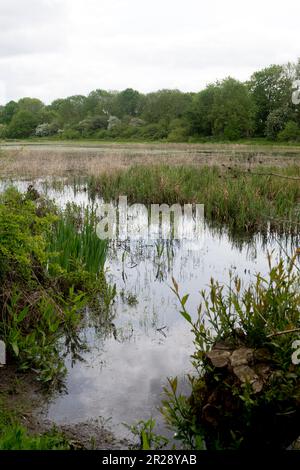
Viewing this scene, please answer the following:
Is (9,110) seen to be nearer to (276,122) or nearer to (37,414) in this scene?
(276,122)

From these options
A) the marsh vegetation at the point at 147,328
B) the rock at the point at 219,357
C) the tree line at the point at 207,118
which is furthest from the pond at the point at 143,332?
the tree line at the point at 207,118

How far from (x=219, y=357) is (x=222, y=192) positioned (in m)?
9.68

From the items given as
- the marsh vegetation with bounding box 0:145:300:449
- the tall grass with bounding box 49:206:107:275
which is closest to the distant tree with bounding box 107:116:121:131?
the marsh vegetation with bounding box 0:145:300:449

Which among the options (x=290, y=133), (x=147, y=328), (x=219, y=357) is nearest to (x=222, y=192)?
(x=147, y=328)

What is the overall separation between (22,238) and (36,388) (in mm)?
1472

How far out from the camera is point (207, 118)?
68.2 meters

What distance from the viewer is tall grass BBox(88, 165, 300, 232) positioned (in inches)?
458

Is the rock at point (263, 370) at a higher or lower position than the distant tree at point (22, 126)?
lower

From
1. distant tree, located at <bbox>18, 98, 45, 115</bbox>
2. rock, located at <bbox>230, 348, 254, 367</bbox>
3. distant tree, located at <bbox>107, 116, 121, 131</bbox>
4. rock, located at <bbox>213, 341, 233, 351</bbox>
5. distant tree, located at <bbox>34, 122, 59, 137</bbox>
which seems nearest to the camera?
rock, located at <bbox>230, 348, 254, 367</bbox>

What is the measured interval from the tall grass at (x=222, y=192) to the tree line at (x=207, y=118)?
1683 inches

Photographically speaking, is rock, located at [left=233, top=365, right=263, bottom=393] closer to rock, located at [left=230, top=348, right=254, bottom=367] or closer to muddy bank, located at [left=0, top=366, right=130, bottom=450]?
rock, located at [left=230, top=348, right=254, bottom=367]

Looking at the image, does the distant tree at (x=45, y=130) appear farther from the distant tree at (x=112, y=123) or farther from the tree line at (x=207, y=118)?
the distant tree at (x=112, y=123)

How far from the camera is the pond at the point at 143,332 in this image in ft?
14.1

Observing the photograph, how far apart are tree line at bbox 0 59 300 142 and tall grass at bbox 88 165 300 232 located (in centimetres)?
4275
